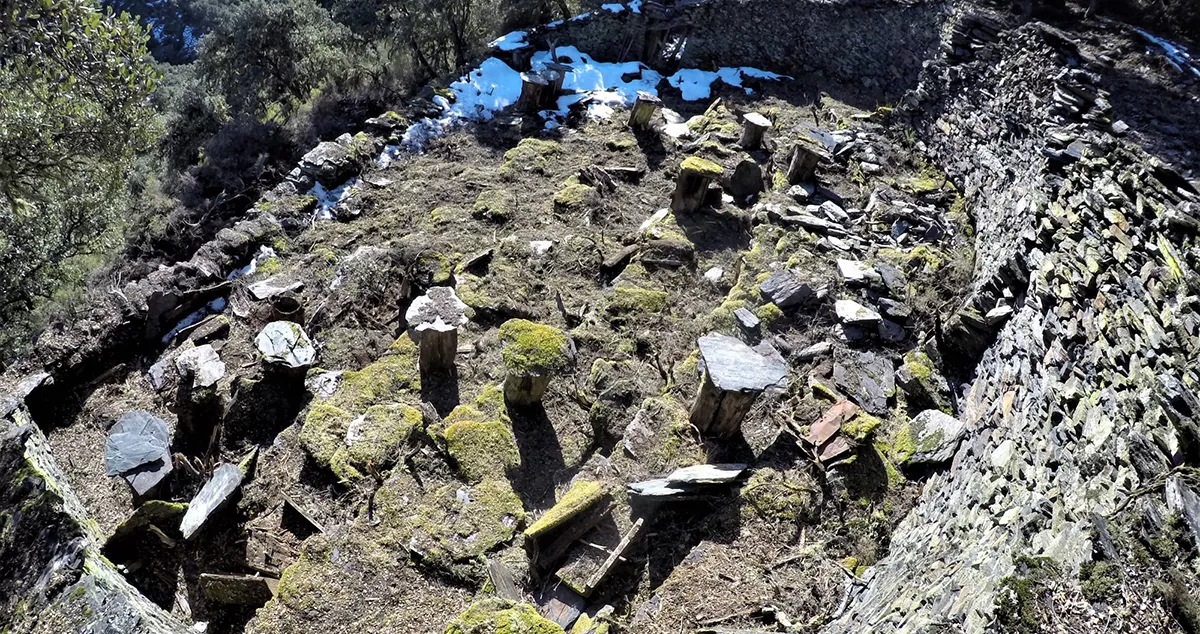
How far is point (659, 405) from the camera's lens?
21.8 ft

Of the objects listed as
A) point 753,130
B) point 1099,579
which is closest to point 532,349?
point 1099,579

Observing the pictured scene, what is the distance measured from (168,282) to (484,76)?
315 inches

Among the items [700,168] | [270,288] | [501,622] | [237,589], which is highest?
[700,168]

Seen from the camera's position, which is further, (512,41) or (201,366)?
(512,41)

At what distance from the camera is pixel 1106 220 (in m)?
6.43

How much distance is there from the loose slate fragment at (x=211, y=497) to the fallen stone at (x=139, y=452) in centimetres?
41

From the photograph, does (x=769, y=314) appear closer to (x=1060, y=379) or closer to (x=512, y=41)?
(x=1060, y=379)

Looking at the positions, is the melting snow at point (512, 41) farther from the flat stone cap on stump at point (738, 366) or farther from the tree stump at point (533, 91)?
the flat stone cap on stump at point (738, 366)

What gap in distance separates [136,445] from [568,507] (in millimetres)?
4013

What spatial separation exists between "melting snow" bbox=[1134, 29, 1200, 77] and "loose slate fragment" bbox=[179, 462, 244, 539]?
52.8 feet

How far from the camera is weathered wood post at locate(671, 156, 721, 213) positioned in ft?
31.8

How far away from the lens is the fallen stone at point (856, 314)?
774 cm

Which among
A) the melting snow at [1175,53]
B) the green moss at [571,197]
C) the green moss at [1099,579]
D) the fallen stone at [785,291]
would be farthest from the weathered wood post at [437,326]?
the melting snow at [1175,53]

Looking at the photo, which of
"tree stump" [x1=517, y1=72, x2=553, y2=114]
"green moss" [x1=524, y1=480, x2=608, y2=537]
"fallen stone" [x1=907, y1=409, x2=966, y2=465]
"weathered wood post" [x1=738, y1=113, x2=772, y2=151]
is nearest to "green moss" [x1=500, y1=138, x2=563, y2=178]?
"tree stump" [x1=517, y1=72, x2=553, y2=114]
